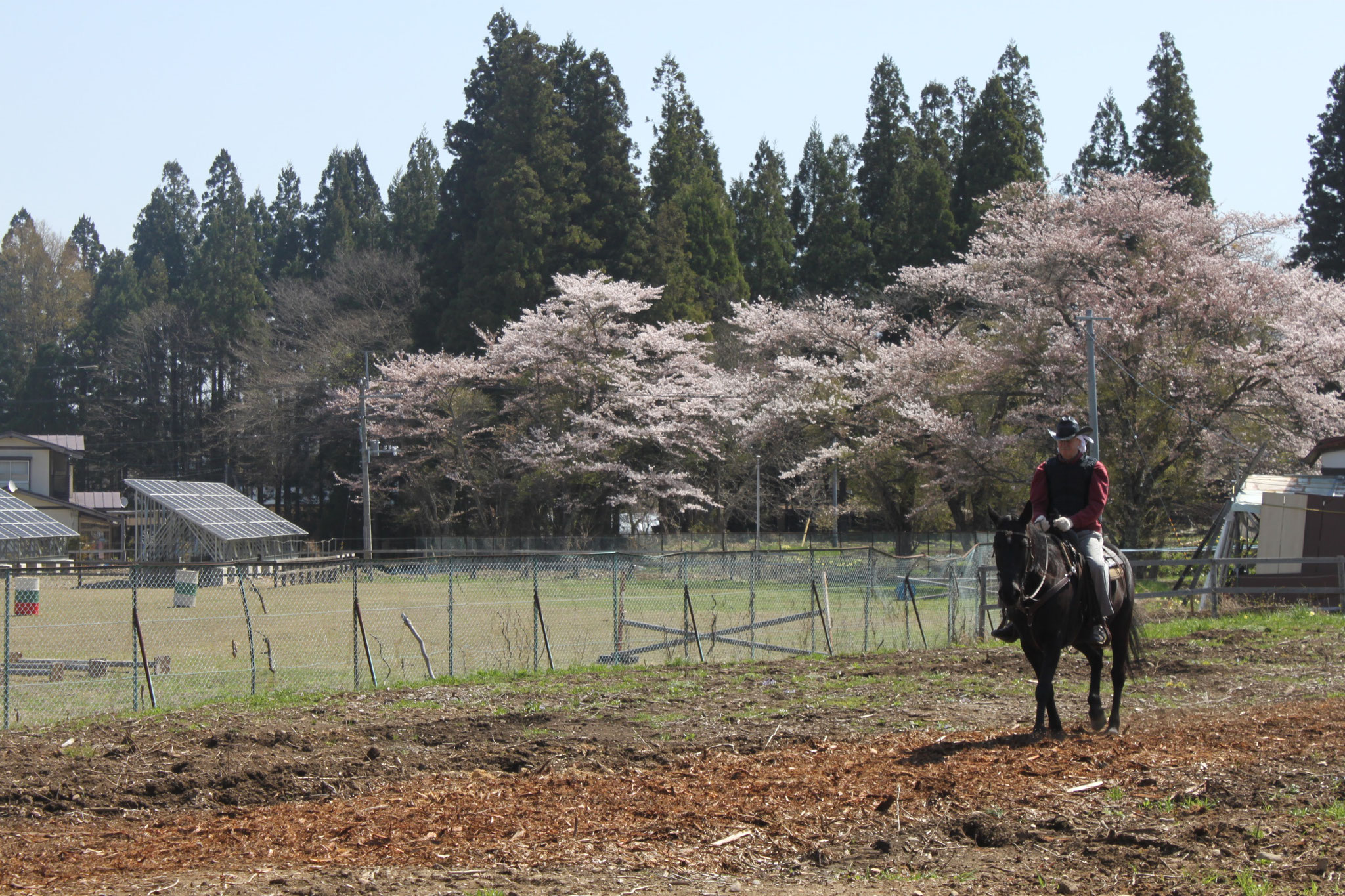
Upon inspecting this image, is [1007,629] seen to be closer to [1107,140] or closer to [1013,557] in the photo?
[1013,557]

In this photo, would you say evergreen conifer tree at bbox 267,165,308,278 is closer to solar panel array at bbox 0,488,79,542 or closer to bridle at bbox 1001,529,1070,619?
solar panel array at bbox 0,488,79,542

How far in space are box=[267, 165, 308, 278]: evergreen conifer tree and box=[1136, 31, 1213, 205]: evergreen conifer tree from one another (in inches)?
2496

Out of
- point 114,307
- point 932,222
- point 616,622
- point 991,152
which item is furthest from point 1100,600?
point 114,307

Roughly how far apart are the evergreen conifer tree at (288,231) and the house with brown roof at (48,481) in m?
26.5

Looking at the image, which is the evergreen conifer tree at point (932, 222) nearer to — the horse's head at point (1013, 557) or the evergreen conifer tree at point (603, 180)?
the evergreen conifer tree at point (603, 180)

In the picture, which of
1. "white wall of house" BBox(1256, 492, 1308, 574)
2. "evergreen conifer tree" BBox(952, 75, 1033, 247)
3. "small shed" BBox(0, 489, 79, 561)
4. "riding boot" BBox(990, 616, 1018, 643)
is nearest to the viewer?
"riding boot" BBox(990, 616, 1018, 643)

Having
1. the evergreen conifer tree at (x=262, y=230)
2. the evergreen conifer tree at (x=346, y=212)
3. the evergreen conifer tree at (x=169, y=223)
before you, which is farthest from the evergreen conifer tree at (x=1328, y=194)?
the evergreen conifer tree at (x=169, y=223)

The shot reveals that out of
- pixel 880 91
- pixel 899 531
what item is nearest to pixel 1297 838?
pixel 899 531

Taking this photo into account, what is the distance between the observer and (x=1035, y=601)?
887cm

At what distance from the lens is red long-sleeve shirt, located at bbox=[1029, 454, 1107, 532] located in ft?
31.1

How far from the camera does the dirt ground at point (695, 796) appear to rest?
5809 mm

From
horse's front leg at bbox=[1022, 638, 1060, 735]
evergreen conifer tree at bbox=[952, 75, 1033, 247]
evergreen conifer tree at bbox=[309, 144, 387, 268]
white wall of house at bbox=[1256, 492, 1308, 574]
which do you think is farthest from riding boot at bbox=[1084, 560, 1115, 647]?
evergreen conifer tree at bbox=[309, 144, 387, 268]

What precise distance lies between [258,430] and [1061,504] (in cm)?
6760

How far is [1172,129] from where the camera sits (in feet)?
186
